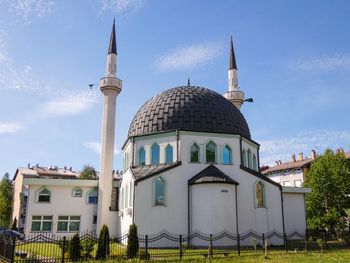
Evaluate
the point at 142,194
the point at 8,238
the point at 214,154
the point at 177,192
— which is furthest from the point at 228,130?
the point at 8,238

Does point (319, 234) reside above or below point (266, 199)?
below

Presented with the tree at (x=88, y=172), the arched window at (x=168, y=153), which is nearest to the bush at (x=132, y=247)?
the arched window at (x=168, y=153)

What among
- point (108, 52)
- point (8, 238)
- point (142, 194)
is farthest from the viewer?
point (108, 52)

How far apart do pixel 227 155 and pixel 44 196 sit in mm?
14166

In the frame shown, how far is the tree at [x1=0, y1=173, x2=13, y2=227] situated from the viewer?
166 feet

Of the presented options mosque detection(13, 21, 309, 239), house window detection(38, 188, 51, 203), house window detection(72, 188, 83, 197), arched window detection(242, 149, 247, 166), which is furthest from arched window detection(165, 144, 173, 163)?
house window detection(38, 188, 51, 203)

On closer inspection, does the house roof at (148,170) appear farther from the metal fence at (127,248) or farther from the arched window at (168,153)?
the metal fence at (127,248)

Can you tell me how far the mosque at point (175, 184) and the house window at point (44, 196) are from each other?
7 centimetres

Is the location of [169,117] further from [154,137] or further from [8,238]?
[8,238]

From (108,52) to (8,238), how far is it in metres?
20.2

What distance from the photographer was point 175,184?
22.5m

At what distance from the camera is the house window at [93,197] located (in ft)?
91.6

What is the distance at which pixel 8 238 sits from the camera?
13.8 metres

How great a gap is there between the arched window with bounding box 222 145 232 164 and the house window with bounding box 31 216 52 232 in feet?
45.4
